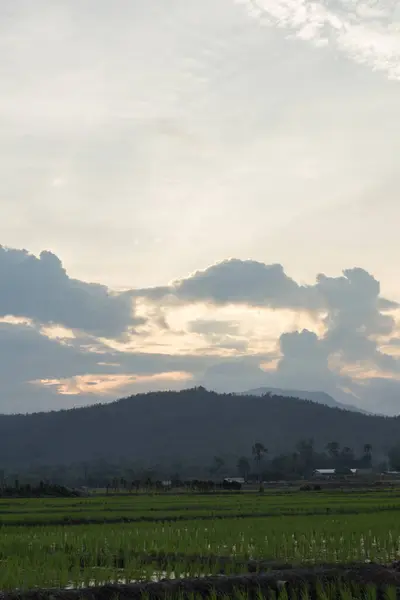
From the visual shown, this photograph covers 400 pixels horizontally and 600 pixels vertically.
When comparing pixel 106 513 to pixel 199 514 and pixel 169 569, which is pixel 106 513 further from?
pixel 169 569

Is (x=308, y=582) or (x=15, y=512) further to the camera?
(x=15, y=512)

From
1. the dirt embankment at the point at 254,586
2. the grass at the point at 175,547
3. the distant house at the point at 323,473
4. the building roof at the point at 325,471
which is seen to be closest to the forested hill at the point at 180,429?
the building roof at the point at 325,471

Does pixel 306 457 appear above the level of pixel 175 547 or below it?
above

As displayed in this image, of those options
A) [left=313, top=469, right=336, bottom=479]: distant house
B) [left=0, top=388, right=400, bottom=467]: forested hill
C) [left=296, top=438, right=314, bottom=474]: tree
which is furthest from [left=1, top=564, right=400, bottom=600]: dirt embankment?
[left=0, top=388, right=400, bottom=467]: forested hill

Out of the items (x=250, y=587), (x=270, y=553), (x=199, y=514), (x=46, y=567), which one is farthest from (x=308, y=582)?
(x=199, y=514)

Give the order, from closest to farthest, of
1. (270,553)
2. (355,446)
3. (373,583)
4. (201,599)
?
1. (201,599)
2. (373,583)
3. (270,553)
4. (355,446)

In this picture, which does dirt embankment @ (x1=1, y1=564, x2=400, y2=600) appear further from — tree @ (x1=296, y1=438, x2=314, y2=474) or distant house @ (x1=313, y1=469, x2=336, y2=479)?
tree @ (x1=296, y1=438, x2=314, y2=474)

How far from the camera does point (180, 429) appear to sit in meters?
175

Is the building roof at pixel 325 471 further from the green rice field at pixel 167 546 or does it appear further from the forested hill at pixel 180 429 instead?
the green rice field at pixel 167 546

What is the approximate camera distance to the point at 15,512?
36.6 meters

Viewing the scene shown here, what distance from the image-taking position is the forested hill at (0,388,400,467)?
162 m

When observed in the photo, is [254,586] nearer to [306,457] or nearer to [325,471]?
[325,471]

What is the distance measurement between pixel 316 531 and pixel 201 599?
12005 millimetres

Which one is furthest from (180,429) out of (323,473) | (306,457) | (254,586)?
(254,586)
